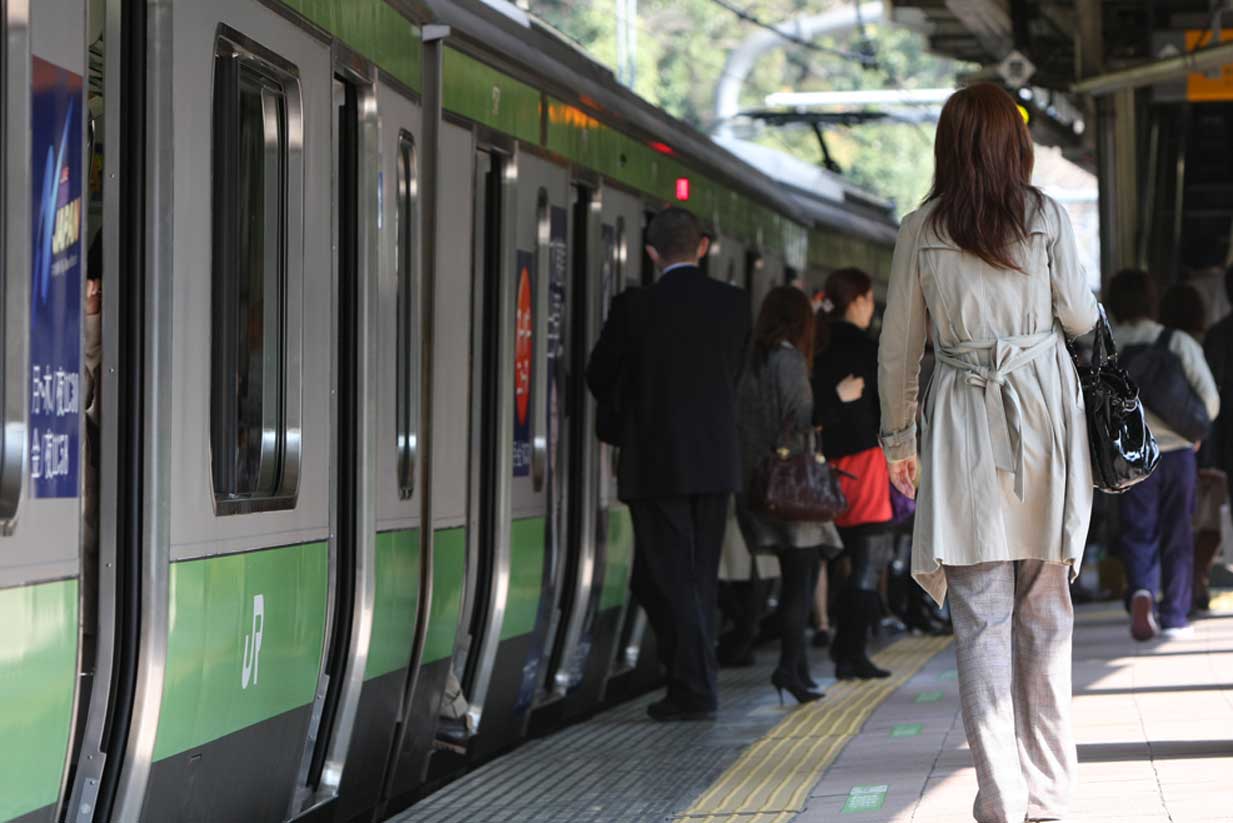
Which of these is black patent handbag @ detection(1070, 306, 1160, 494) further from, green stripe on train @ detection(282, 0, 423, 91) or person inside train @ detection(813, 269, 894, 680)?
person inside train @ detection(813, 269, 894, 680)

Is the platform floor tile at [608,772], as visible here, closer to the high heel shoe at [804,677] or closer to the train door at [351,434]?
the high heel shoe at [804,677]

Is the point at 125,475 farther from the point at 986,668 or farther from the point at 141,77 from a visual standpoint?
the point at 986,668

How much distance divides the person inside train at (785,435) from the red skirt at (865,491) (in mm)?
496

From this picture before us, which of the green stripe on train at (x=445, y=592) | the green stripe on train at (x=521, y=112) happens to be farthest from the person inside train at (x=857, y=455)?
the green stripe on train at (x=445, y=592)

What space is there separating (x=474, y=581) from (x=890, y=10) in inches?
443

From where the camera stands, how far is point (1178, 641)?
36.3 ft

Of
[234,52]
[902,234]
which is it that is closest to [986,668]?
[902,234]

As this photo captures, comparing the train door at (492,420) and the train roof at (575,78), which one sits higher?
the train roof at (575,78)

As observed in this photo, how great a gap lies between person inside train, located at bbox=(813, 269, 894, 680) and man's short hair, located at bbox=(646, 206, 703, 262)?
121 centimetres

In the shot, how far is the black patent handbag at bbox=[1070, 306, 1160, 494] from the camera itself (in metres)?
5.33

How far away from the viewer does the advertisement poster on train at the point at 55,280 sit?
3.86 m

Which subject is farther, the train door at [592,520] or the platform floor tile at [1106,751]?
the train door at [592,520]

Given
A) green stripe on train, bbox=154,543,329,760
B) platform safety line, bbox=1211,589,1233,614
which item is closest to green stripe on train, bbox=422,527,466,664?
green stripe on train, bbox=154,543,329,760

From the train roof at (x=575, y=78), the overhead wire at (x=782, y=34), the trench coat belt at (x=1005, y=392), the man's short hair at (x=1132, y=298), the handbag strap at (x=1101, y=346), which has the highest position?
the overhead wire at (x=782, y=34)
